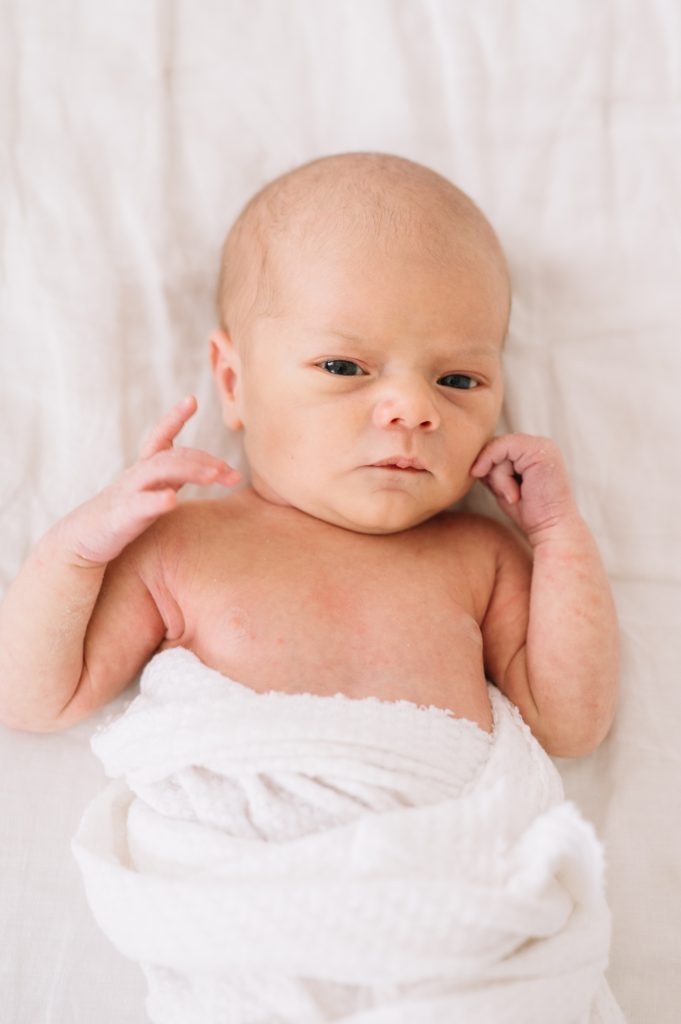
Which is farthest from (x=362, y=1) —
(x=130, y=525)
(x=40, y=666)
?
(x=40, y=666)

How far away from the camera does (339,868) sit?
41.6 inches

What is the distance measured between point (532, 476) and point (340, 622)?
0.35 metres

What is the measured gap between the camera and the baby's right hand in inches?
46.8

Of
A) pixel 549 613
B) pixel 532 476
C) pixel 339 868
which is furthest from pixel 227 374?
pixel 339 868

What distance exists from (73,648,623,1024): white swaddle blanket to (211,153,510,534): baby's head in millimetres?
296

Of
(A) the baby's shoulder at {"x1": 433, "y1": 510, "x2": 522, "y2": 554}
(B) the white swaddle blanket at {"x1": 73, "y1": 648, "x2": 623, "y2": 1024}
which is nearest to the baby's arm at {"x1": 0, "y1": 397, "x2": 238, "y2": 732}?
(B) the white swaddle blanket at {"x1": 73, "y1": 648, "x2": 623, "y2": 1024}

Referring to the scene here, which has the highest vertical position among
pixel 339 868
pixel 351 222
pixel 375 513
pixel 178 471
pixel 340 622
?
pixel 351 222

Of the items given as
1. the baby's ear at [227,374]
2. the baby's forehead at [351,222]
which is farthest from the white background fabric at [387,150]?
the baby's forehead at [351,222]

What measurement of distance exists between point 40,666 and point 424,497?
52 centimetres

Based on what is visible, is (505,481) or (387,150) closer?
(505,481)

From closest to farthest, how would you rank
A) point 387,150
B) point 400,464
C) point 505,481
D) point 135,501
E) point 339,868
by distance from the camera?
point 339,868
point 135,501
point 400,464
point 505,481
point 387,150

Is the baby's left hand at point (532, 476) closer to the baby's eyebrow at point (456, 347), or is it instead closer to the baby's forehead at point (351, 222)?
the baby's eyebrow at point (456, 347)

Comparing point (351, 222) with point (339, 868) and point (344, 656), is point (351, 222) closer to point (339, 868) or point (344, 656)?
point (344, 656)

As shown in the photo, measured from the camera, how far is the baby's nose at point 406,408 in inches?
50.1
